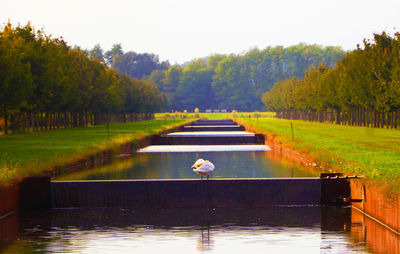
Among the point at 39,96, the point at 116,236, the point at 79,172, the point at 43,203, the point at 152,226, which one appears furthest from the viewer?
the point at 39,96

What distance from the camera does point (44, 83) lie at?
216ft

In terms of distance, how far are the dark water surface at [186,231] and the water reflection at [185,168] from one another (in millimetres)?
9047

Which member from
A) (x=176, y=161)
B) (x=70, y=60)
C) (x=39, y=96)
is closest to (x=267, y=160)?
(x=176, y=161)

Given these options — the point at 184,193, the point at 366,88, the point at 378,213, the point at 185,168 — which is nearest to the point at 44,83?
the point at 185,168

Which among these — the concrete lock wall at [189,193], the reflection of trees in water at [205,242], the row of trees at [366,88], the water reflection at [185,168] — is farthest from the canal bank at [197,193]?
the row of trees at [366,88]

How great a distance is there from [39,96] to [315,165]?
3811 centimetres

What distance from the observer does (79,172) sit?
3406cm

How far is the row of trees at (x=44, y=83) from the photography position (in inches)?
2184

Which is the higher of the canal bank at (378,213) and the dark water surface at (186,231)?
the canal bank at (378,213)

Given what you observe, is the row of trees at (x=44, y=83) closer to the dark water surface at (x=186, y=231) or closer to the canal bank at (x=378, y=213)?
the dark water surface at (x=186, y=231)

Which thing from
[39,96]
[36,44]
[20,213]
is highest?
[36,44]

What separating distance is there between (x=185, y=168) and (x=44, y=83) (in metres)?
32.0

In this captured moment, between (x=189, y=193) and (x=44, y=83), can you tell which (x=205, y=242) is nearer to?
(x=189, y=193)

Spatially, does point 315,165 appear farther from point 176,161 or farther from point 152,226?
point 152,226
